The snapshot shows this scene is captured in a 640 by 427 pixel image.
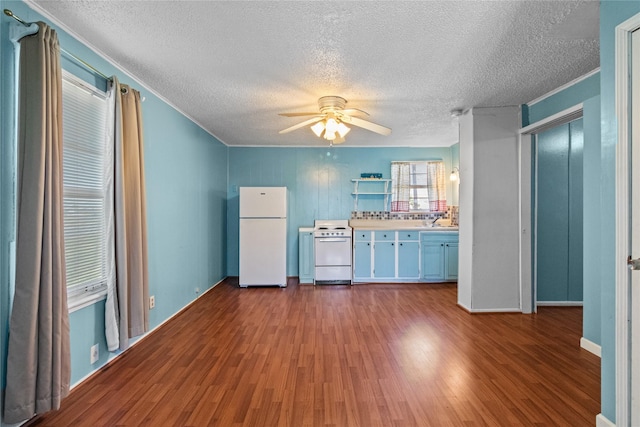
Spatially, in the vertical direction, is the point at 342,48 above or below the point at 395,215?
above

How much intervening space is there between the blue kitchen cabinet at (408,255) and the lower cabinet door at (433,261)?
0.38 ft

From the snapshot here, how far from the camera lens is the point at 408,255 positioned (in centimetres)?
524

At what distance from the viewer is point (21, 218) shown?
1.65m

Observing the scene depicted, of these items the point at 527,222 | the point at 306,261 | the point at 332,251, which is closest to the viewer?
the point at 527,222

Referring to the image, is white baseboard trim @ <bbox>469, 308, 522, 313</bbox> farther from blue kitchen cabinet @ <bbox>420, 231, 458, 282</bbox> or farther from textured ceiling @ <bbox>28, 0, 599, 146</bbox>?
textured ceiling @ <bbox>28, 0, 599, 146</bbox>

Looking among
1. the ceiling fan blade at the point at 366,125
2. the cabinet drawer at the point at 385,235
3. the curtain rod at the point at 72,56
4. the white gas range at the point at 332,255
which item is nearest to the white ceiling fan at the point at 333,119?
the ceiling fan blade at the point at 366,125

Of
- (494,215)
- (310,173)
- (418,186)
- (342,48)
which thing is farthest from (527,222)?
(310,173)

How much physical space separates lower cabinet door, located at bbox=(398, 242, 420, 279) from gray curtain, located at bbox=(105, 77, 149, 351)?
3.85 metres

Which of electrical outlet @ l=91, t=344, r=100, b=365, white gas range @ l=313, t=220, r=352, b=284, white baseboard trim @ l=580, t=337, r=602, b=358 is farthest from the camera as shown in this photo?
white gas range @ l=313, t=220, r=352, b=284

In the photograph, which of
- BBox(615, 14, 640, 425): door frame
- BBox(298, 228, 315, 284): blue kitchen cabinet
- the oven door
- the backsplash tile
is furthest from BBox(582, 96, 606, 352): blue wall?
BBox(298, 228, 315, 284): blue kitchen cabinet

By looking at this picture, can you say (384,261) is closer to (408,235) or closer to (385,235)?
(385,235)

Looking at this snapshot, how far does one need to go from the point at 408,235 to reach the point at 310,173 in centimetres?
210

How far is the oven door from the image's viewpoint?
205 inches

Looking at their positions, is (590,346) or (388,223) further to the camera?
(388,223)
